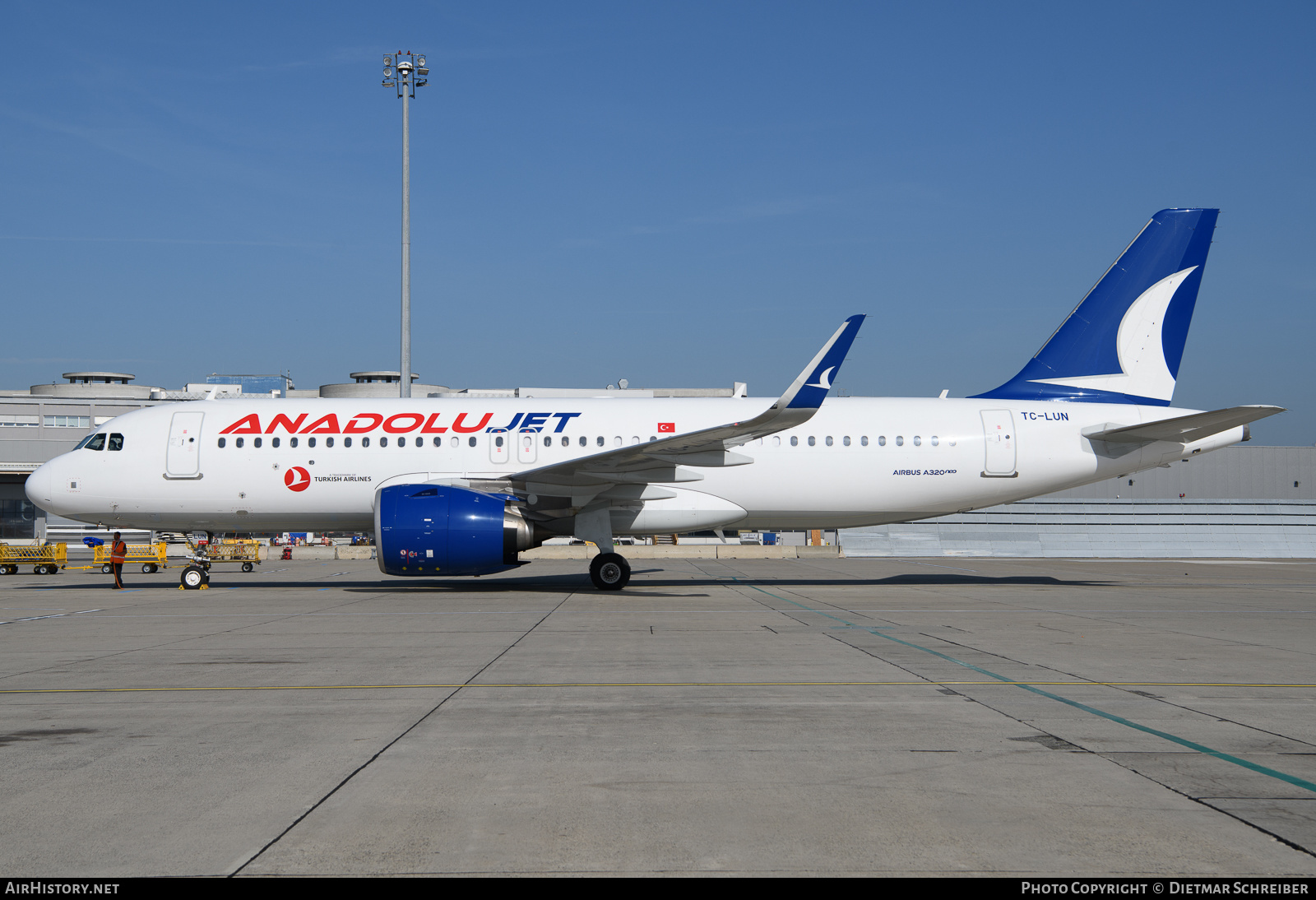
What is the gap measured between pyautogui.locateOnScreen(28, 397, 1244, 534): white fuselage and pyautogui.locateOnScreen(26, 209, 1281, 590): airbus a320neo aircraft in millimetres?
37

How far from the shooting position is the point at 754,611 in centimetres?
1377

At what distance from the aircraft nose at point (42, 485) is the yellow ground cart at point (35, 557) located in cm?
1163

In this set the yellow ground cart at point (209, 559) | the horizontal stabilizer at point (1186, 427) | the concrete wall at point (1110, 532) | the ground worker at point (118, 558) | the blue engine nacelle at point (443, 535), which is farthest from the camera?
the concrete wall at point (1110, 532)

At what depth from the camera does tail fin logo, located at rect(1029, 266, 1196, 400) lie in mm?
19703

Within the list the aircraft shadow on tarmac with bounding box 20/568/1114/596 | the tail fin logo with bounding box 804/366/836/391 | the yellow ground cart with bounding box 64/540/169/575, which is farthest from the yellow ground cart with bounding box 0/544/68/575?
the tail fin logo with bounding box 804/366/836/391

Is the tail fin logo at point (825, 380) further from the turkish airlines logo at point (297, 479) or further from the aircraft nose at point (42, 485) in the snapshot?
the aircraft nose at point (42, 485)

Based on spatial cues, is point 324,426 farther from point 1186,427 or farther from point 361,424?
point 1186,427

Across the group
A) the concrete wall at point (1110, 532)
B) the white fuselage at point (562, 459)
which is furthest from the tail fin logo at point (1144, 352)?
the concrete wall at point (1110, 532)

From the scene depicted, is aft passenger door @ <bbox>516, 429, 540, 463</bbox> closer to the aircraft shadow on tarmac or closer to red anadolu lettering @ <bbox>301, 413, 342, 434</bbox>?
the aircraft shadow on tarmac

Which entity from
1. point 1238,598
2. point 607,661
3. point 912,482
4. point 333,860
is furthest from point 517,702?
point 1238,598

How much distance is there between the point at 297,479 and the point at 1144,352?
59.3 ft

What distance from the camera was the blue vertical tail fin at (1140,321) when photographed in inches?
774

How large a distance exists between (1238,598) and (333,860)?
58.3 ft

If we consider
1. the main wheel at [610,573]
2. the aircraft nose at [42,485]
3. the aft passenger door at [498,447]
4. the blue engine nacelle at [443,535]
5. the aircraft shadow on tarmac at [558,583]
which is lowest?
the aircraft shadow on tarmac at [558,583]
